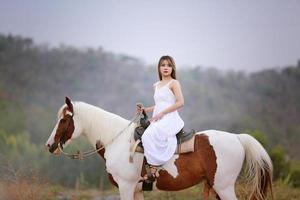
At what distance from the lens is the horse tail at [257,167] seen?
4.53 metres

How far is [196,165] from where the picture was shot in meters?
4.55

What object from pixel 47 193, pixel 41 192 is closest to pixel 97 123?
pixel 41 192

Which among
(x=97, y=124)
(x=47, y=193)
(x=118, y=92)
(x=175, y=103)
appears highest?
(x=175, y=103)

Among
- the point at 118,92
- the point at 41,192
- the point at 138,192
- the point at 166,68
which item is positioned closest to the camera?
the point at 166,68

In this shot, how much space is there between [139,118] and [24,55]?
13.8 meters

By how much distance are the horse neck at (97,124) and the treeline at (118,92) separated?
28.8 feet

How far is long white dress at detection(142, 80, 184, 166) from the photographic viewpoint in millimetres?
4469

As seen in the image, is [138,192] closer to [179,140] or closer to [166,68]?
[179,140]

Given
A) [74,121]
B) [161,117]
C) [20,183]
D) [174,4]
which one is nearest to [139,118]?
[161,117]

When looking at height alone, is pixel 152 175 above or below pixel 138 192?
above

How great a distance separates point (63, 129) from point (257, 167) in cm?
195

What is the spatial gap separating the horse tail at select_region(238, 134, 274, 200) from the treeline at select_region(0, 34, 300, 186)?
9.50 m

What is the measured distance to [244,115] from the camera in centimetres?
1694

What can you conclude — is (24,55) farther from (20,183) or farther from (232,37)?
(20,183)
